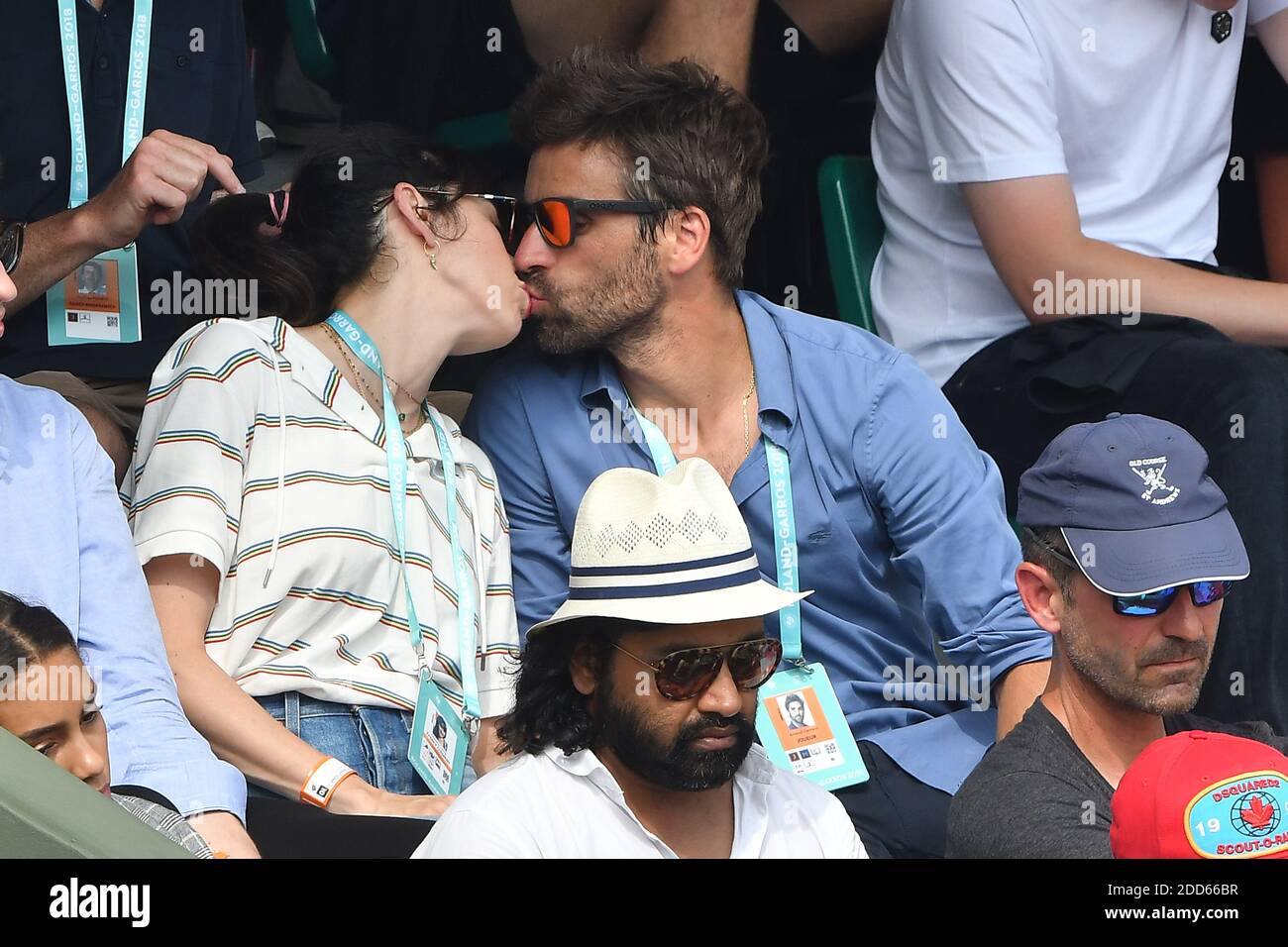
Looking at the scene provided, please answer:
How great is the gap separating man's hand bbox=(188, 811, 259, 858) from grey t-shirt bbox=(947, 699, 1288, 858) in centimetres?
90

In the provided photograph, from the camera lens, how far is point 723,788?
2.34m

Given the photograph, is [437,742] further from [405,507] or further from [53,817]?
[53,817]

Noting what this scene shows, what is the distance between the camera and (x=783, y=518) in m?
3.09

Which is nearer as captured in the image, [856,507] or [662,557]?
[662,557]

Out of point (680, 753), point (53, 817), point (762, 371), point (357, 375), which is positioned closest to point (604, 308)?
point (762, 371)

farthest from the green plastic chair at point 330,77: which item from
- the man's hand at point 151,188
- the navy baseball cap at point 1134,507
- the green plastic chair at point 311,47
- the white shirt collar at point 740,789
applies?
the white shirt collar at point 740,789

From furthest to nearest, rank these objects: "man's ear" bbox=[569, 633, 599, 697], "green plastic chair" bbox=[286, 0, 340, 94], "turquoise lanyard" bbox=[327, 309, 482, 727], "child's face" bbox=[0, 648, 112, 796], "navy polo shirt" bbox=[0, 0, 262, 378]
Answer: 1. "green plastic chair" bbox=[286, 0, 340, 94]
2. "navy polo shirt" bbox=[0, 0, 262, 378]
3. "turquoise lanyard" bbox=[327, 309, 482, 727]
4. "man's ear" bbox=[569, 633, 599, 697]
5. "child's face" bbox=[0, 648, 112, 796]

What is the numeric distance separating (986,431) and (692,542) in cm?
129

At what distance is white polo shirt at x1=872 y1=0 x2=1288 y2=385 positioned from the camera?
11.6 feet

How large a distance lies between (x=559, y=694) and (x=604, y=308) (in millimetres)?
1065

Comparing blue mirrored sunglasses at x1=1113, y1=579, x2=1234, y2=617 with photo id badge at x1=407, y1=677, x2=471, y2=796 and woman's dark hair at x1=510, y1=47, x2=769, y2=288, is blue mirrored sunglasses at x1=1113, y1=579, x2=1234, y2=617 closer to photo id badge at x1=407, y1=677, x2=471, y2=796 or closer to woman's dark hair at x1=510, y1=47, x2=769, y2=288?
photo id badge at x1=407, y1=677, x2=471, y2=796

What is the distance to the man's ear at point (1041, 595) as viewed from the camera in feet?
7.94

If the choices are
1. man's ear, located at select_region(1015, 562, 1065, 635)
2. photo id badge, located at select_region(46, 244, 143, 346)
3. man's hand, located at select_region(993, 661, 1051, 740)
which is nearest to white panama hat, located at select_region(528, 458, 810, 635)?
man's ear, located at select_region(1015, 562, 1065, 635)
